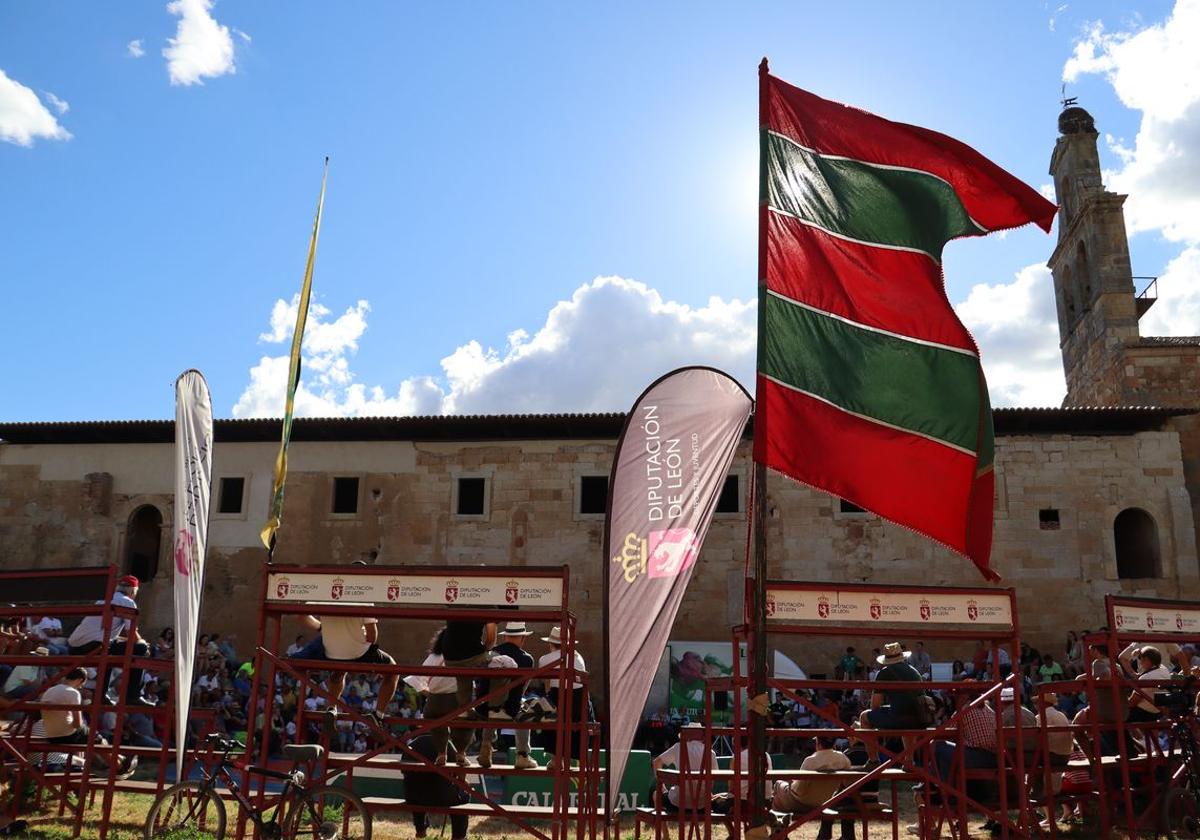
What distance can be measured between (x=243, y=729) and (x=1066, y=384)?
2841 cm

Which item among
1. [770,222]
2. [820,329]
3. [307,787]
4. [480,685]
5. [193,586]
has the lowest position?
[307,787]

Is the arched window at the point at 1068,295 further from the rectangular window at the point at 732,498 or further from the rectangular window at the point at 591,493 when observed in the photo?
the rectangular window at the point at 591,493

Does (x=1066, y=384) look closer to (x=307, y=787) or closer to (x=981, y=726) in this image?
(x=981, y=726)

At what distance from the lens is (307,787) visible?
7449mm

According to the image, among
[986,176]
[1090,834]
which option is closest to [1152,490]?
[1090,834]

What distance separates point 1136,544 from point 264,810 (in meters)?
21.1

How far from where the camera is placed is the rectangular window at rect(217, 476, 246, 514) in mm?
24375

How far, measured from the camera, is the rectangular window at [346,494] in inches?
941

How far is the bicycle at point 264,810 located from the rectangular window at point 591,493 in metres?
14.7

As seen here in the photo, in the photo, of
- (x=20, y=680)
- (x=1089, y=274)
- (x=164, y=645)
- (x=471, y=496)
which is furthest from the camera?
(x=1089, y=274)

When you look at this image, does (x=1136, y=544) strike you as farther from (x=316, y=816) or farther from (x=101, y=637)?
(x=101, y=637)

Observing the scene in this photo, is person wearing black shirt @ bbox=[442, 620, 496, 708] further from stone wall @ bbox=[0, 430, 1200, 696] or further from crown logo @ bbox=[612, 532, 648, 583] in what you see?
stone wall @ bbox=[0, 430, 1200, 696]

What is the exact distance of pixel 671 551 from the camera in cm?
694

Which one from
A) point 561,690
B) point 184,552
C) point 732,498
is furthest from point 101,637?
point 732,498
